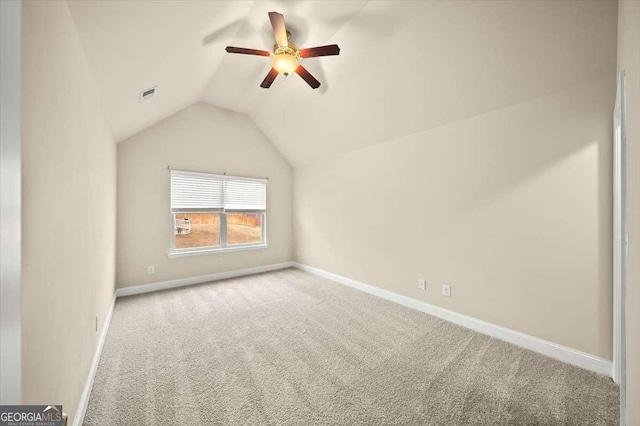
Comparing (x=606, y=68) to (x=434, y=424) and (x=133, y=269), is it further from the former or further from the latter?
(x=133, y=269)

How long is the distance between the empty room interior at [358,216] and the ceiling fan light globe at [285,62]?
0.11ft

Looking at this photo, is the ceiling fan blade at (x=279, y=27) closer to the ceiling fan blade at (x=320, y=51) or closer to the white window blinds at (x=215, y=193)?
the ceiling fan blade at (x=320, y=51)

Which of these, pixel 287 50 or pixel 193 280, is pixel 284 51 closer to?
pixel 287 50

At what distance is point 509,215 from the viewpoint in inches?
98.8

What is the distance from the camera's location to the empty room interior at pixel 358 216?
113 cm

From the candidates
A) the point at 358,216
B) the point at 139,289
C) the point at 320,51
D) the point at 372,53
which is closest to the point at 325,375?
the point at 358,216

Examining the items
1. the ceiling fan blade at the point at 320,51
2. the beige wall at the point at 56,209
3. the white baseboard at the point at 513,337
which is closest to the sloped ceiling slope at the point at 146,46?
the beige wall at the point at 56,209

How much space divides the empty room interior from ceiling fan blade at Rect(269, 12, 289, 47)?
2 centimetres

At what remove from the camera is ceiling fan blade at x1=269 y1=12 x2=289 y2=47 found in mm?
2041

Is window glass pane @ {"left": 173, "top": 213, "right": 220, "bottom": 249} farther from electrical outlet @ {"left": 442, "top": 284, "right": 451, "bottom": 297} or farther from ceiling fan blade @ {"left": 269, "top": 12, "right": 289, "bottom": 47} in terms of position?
electrical outlet @ {"left": 442, "top": 284, "right": 451, "bottom": 297}

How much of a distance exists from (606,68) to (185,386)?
3910 mm

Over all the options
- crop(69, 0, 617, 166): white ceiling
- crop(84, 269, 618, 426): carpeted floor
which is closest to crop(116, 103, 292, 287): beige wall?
crop(69, 0, 617, 166): white ceiling

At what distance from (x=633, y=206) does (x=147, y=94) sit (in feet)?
12.4

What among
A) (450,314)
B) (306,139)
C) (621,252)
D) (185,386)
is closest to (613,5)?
(621,252)
